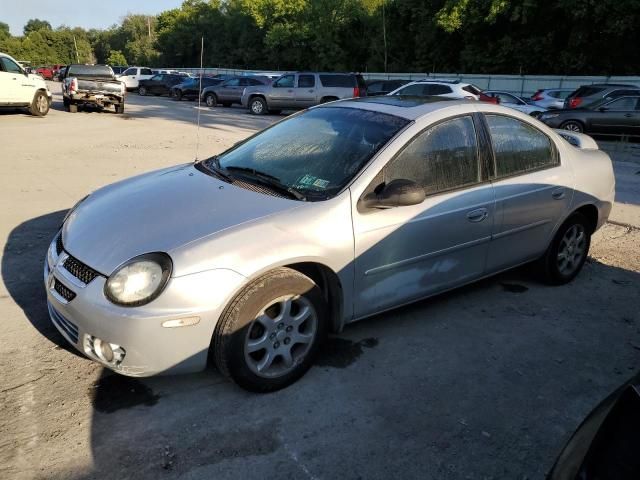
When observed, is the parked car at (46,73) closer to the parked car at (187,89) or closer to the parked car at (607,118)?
the parked car at (187,89)

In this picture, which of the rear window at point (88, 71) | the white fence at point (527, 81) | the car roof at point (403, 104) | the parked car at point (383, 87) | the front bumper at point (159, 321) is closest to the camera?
the front bumper at point (159, 321)

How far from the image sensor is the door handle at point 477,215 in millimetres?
3709

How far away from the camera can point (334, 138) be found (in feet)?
12.0

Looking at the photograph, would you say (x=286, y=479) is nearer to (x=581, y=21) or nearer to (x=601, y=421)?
(x=601, y=421)

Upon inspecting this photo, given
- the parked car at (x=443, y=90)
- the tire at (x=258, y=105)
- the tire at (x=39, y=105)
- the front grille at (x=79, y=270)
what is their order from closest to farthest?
the front grille at (x=79, y=270), the tire at (x=39, y=105), the parked car at (x=443, y=90), the tire at (x=258, y=105)

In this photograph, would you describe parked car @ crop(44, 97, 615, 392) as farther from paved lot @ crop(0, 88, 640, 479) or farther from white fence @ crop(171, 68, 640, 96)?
white fence @ crop(171, 68, 640, 96)

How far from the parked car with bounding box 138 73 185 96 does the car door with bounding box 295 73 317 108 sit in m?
14.1

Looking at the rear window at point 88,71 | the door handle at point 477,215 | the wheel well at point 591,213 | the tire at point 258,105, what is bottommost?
the wheel well at point 591,213

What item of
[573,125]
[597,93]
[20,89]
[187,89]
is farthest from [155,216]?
[187,89]

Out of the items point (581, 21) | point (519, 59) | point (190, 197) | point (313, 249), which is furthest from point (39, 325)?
point (519, 59)

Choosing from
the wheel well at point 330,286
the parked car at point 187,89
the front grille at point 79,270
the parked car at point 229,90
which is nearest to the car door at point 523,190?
the wheel well at point 330,286

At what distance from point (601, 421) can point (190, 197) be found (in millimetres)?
2434

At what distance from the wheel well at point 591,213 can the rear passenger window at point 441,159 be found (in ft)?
4.84

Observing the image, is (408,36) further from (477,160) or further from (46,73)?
(477,160)
